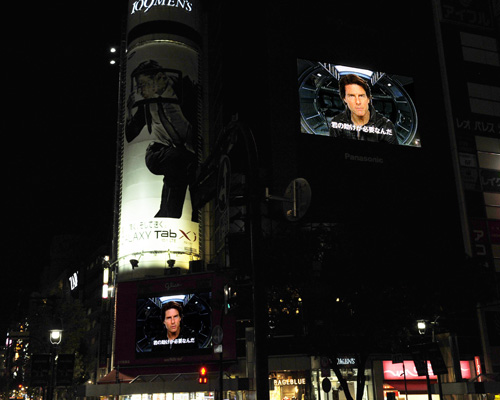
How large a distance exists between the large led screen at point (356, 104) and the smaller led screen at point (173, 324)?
1809 cm

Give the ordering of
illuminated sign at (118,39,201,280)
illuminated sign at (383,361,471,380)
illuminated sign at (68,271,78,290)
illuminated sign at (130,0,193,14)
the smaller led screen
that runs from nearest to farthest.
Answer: illuminated sign at (383,361,471,380), the smaller led screen, illuminated sign at (118,39,201,280), illuminated sign at (130,0,193,14), illuminated sign at (68,271,78,290)

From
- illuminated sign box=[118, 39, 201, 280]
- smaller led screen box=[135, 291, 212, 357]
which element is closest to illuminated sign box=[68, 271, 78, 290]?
illuminated sign box=[118, 39, 201, 280]

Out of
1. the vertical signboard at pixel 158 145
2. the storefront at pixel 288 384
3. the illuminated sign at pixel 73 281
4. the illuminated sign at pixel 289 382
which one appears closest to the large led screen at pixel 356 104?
the vertical signboard at pixel 158 145

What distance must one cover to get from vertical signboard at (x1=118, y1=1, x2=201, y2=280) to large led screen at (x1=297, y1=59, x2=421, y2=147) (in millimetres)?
13879

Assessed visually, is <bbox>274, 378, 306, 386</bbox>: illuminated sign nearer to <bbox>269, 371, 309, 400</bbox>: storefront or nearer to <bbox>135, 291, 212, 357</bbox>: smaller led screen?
<bbox>269, 371, 309, 400</bbox>: storefront

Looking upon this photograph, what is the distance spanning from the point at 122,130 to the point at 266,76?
60.0 feet

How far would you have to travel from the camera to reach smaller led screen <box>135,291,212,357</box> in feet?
153

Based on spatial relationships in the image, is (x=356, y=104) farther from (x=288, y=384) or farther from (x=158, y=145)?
(x=288, y=384)

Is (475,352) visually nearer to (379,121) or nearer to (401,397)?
(401,397)

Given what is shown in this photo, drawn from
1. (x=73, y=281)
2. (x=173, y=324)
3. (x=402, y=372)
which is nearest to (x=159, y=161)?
(x=173, y=324)

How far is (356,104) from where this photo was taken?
51938mm

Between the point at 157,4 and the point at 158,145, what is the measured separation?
1681 cm

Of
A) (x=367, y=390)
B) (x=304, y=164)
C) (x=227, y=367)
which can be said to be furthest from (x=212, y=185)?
(x=367, y=390)

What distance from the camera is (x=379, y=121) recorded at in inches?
2074
